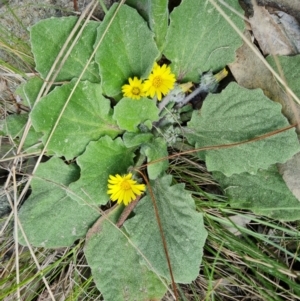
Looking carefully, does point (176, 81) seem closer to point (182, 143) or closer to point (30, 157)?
point (182, 143)

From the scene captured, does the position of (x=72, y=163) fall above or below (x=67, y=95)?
below

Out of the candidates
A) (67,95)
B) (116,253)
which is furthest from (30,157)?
(116,253)

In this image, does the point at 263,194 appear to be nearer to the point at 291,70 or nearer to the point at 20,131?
the point at 291,70

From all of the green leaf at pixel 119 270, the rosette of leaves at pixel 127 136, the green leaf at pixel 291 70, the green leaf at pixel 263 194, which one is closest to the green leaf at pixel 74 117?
the rosette of leaves at pixel 127 136

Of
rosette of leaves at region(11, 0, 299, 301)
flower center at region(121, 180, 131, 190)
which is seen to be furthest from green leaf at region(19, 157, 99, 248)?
flower center at region(121, 180, 131, 190)

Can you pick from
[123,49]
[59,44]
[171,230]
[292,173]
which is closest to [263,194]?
[292,173]

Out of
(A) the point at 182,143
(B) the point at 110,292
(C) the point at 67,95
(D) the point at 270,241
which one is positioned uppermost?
(C) the point at 67,95
